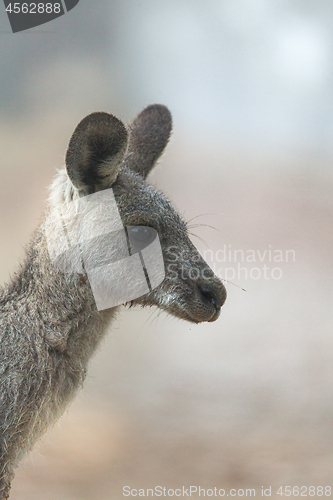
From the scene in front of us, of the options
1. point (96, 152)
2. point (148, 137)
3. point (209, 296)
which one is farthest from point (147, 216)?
point (148, 137)

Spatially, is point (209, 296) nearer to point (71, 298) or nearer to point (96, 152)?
point (71, 298)

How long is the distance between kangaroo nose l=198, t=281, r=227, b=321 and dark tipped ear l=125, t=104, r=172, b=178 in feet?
2.77

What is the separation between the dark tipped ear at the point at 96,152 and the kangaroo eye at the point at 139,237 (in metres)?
0.26

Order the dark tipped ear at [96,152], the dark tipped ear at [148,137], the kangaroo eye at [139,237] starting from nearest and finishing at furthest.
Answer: the dark tipped ear at [96,152] < the kangaroo eye at [139,237] < the dark tipped ear at [148,137]

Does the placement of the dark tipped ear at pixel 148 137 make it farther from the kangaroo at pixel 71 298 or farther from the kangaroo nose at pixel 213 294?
the kangaroo nose at pixel 213 294

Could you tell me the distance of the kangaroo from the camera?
1.93 m

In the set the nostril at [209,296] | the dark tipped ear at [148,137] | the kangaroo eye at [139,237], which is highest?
the dark tipped ear at [148,137]

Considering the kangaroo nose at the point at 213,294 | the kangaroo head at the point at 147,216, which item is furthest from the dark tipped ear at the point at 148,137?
the kangaroo nose at the point at 213,294

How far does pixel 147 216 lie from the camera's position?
2131 millimetres

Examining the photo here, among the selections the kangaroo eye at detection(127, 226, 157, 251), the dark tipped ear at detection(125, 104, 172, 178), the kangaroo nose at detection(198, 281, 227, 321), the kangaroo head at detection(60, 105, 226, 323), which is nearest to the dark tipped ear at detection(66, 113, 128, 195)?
the kangaroo head at detection(60, 105, 226, 323)

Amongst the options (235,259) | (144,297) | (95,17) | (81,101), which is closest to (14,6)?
(95,17)

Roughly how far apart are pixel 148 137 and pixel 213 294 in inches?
42.5

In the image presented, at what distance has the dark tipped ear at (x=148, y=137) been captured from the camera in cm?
259

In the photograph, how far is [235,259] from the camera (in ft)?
15.8
